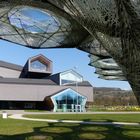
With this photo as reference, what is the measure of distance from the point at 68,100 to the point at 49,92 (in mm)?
4232

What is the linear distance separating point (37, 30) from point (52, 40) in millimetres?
1089

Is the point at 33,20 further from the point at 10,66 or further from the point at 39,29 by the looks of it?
the point at 10,66

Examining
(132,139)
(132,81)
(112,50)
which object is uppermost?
(112,50)

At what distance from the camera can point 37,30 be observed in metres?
21.9

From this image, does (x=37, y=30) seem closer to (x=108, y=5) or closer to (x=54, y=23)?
(x=54, y=23)

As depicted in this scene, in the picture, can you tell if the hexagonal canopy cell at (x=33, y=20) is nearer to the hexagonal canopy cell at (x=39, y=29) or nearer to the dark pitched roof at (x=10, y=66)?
the hexagonal canopy cell at (x=39, y=29)

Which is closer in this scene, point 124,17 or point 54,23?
point 124,17

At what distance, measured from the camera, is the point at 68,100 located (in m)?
81.7

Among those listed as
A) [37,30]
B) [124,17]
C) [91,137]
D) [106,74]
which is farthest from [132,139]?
[124,17]

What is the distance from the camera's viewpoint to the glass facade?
79.1m

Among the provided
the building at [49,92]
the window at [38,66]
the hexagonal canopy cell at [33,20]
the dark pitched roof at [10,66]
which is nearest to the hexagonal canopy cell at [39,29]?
the hexagonal canopy cell at [33,20]

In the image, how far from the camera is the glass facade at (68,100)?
79062 mm

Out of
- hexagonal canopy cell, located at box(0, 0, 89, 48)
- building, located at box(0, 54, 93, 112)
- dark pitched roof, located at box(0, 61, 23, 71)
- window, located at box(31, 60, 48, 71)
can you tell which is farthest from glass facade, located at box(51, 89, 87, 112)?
hexagonal canopy cell, located at box(0, 0, 89, 48)

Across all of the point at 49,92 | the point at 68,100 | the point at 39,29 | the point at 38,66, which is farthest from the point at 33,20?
the point at 38,66
